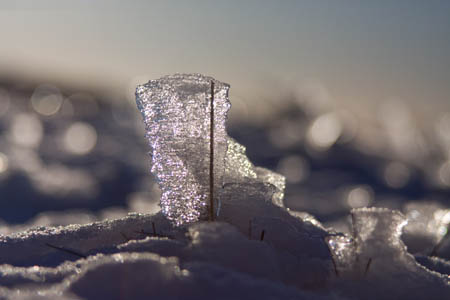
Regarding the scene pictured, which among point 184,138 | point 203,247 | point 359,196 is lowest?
point 359,196

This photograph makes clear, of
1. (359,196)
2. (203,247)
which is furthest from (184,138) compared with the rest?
(359,196)

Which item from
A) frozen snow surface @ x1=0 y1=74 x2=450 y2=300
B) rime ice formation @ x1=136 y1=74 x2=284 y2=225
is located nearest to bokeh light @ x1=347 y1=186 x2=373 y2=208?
frozen snow surface @ x1=0 y1=74 x2=450 y2=300

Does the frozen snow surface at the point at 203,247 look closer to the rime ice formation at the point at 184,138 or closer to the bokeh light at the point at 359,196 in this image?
the rime ice formation at the point at 184,138

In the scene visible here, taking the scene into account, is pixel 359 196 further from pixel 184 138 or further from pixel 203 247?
pixel 203 247

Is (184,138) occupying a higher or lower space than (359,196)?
higher

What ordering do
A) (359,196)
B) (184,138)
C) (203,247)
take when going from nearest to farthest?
1. (203,247)
2. (184,138)
3. (359,196)

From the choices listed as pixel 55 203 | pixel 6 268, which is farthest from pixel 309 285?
pixel 55 203

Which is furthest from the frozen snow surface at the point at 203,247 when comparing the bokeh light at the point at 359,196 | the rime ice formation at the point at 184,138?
the bokeh light at the point at 359,196
